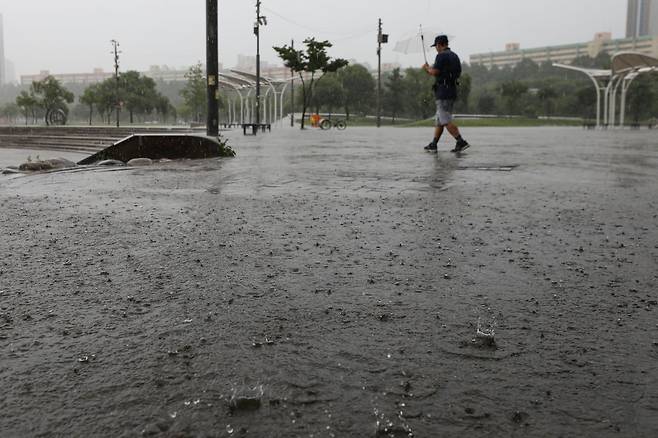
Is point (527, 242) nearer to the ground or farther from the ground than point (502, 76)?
nearer to the ground

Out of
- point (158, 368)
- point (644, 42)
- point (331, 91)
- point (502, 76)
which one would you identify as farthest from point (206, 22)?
point (644, 42)

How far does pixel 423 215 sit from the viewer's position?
4.98 meters

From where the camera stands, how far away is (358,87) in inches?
3698

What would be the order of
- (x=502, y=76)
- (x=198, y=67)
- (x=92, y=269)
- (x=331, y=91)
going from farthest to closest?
(x=502, y=76)
(x=331, y=91)
(x=198, y=67)
(x=92, y=269)

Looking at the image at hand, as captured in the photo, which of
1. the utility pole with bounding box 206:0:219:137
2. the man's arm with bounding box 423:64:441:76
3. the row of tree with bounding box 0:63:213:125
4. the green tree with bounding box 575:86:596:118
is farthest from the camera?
the green tree with bounding box 575:86:596:118

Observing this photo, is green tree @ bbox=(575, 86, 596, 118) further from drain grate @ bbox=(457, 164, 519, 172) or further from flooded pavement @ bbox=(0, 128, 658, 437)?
flooded pavement @ bbox=(0, 128, 658, 437)

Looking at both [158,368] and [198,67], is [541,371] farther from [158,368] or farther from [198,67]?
[198,67]

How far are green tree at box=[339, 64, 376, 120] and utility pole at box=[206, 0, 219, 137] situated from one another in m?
77.8

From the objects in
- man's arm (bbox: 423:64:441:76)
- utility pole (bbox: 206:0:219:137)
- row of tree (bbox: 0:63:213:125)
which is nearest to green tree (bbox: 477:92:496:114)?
row of tree (bbox: 0:63:213:125)

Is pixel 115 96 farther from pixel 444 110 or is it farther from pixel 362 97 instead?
pixel 444 110

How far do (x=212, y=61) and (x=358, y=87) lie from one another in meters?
82.0

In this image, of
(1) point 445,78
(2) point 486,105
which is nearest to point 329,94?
(2) point 486,105

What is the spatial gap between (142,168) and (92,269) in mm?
6595

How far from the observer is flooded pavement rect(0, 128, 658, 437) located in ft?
5.49
